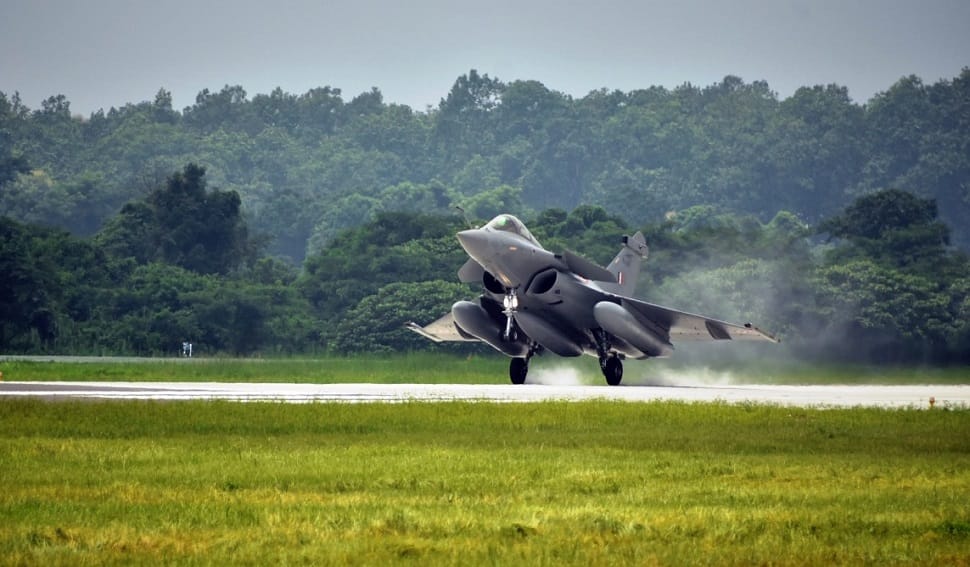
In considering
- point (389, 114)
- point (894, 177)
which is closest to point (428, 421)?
point (894, 177)

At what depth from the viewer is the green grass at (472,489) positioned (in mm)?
10250

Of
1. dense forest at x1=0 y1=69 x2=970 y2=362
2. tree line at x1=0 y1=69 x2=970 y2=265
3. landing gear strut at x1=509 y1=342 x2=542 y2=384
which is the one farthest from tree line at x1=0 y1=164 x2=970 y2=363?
tree line at x1=0 y1=69 x2=970 y2=265

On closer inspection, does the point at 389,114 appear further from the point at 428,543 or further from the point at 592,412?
the point at 428,543

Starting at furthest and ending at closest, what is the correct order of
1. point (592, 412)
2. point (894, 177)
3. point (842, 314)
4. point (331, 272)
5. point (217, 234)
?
point (894, 177) < point (217, 234) < point (331, 272) < point (842, 314) < point (592, 412)

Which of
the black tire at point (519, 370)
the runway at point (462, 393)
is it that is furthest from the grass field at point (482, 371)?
the runway at point (462, 393)

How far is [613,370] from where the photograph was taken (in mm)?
35312

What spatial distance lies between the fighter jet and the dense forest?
954 centimetres

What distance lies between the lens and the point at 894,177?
123 meters

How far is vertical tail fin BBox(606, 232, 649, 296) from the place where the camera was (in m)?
38.3

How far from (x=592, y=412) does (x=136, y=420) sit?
669 centimetres

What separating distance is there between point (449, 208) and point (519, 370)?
66.5m

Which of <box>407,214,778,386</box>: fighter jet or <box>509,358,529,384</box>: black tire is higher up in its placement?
<box>407,214,778,386</box>: fighter jet

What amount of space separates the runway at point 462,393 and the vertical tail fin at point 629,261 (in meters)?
Result: 5.14

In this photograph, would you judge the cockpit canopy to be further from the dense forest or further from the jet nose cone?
the dense forest
